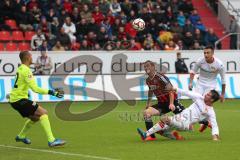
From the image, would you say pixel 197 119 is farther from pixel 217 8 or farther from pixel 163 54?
pixel 217 8

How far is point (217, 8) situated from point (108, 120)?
20030 mm

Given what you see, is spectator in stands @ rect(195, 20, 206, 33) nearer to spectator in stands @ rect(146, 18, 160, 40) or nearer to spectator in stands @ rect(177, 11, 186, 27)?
spectator in stands @ rect(177, 11, 186, 27)

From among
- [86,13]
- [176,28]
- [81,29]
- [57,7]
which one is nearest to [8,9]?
[57,7]

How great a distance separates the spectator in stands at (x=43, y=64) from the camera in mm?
28734

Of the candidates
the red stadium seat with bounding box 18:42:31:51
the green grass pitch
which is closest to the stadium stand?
the red stadium seat with bounding box 18:42:31:51

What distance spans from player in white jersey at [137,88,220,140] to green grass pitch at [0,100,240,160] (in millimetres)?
280

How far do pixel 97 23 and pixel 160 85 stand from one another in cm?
1720

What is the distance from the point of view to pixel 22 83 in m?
13.9

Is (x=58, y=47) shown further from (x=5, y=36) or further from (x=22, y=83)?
(x=22, y=83)

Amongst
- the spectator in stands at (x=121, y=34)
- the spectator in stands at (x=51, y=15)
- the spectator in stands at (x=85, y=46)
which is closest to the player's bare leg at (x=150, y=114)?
the spectator in stands at (x=85, y=46)

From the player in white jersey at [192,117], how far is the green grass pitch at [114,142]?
28 centimetres

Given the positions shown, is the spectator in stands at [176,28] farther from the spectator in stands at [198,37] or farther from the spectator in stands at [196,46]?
the spectator in stands at [196,46]

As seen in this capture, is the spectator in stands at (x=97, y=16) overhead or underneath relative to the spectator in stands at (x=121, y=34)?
overhead

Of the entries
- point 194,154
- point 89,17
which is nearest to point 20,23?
point 89,17
